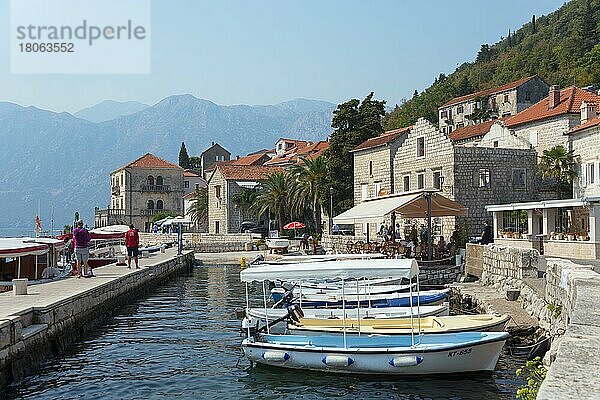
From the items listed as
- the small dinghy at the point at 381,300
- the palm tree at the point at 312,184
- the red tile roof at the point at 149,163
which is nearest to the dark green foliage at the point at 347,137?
the palm tree at the point at 312,184

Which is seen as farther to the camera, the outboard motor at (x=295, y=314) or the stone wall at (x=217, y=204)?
the stone wall at (x=217, y=204)

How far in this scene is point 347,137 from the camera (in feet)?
197

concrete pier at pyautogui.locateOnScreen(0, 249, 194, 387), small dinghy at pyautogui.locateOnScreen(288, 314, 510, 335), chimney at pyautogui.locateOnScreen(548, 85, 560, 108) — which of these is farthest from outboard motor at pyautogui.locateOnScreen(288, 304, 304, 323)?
chimney at pyautogui.locateOnScreen(548, 85, 560, 108)

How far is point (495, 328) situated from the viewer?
14734 millimetres

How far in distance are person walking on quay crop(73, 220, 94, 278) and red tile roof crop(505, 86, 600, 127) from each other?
34281 mm

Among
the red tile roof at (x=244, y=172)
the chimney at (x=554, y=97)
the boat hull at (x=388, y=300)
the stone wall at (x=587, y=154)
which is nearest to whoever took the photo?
the boat hull at (x=388, y=300)

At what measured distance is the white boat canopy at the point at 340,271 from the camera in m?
14.8

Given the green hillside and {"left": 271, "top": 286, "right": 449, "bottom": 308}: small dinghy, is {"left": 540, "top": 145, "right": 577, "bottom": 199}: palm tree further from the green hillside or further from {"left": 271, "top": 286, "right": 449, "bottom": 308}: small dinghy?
the green hillside

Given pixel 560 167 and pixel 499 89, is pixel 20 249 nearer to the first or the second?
pixel 560 167

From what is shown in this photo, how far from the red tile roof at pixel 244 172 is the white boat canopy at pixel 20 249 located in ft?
156

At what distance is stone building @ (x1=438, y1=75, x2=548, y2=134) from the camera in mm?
81812

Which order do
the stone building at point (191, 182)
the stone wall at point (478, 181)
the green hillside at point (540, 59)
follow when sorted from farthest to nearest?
the stone building at point (191, 182) → the green hillside at point (540, 59) → the stone wall at point (478, 181)

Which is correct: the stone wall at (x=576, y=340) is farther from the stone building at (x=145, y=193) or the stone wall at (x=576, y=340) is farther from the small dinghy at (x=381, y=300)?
the stone building at (x=145, y=193)

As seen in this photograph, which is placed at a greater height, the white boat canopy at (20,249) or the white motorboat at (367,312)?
the white boat canopy at (20,249)
